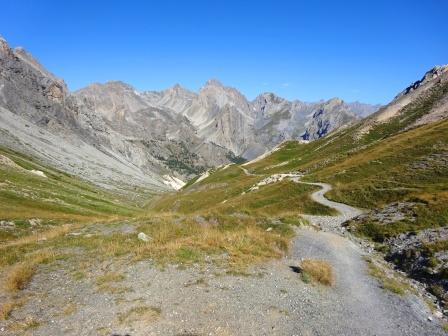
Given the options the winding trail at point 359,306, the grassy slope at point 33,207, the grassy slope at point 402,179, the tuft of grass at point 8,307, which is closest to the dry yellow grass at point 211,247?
the winding trail at point 359,306

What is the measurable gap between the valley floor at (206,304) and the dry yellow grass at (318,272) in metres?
0.63

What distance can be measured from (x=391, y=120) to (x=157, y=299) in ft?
485

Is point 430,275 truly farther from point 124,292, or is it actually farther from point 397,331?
point 124,292

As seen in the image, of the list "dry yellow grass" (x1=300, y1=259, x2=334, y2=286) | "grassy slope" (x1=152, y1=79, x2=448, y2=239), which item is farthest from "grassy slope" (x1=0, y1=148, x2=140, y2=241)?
"dry yellow grass" (x1=300, y1=259, x2=334, y2=286)

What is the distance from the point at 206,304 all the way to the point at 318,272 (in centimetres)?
844

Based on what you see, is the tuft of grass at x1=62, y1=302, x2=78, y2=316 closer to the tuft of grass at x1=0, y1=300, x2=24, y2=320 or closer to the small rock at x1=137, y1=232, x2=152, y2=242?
the tuft of grass at x1=0, y1=300, x2=24, y2=320

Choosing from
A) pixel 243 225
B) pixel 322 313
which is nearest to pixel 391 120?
pixel 243 225

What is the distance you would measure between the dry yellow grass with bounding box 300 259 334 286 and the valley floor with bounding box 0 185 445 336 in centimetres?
63

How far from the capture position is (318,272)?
2391cm

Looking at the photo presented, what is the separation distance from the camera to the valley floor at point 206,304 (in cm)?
1645

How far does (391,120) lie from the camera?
148875 millimetres

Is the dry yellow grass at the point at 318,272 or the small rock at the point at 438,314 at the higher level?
the dry yellow grass at the point at 318,272

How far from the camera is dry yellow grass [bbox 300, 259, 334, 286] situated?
2325cm

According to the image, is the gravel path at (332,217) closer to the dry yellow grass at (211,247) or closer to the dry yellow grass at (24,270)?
the dry yellow grass at (211,247)
